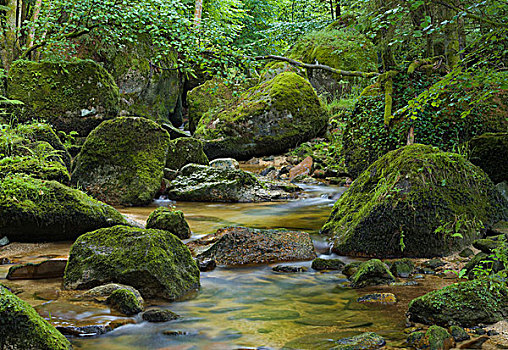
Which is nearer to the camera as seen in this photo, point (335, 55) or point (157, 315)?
point (157, 315)

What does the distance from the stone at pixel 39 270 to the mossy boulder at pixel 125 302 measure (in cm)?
114

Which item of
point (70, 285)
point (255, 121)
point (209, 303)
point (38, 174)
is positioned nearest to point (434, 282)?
point (209, 303)

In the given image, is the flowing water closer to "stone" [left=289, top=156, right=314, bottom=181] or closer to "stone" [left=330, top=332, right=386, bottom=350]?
"stone" [left=330, top=332, right=386, bottom=350]

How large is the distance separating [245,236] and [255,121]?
986 centimetres

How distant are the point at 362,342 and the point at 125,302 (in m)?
2.04

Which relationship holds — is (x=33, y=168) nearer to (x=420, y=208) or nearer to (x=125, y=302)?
(x=125, y=302)

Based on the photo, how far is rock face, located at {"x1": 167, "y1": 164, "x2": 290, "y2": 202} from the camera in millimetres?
10227

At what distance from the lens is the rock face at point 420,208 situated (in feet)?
17.6

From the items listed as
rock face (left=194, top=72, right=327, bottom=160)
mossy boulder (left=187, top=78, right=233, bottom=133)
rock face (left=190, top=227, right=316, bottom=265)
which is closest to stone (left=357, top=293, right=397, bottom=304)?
rock face (left=190, top=227, right=316, bottom=265)

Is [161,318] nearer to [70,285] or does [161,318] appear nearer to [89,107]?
[70,285]

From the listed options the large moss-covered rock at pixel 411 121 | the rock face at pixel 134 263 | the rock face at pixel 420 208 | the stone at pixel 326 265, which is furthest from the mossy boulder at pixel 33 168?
the large moss-covered rock at pixel 411 121

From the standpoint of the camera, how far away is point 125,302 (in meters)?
3.73

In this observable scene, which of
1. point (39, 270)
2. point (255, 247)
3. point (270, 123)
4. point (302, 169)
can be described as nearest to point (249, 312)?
point (255, 247)

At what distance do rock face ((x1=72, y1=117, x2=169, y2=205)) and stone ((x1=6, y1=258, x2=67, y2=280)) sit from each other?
4405 mm
